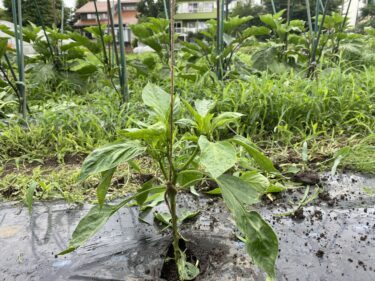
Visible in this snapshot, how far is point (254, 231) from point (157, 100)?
47cm

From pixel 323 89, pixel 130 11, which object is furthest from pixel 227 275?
pixel 130 11

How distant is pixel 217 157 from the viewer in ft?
2.55

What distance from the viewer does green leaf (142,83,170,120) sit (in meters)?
1.02

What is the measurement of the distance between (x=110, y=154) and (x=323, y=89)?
5.70 feet

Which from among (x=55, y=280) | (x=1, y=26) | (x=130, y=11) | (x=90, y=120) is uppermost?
(x=130, y=11)

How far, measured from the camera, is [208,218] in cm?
127

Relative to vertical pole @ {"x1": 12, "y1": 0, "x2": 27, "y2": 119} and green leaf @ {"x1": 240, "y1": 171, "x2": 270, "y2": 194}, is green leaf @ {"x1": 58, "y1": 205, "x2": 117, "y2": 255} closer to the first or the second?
green leaf @ {"x1": 240, "y1": 171, "x2": 270, "y2": 194}

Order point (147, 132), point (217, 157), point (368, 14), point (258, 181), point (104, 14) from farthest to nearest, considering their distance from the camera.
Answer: point (104, 14) → point (368, 14) → point (258, 181) → point (147, 132) → point (217, 157)

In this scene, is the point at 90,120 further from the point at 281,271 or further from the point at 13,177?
the point at 281,271

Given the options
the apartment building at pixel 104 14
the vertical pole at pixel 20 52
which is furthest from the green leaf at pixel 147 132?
the apartment building at pixel 104 14

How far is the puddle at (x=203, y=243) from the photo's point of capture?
1005 millimetres

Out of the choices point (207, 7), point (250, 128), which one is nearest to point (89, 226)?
point (250, 128)

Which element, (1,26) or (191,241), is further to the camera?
(1,26)

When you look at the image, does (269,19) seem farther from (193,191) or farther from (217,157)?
(217,157)
